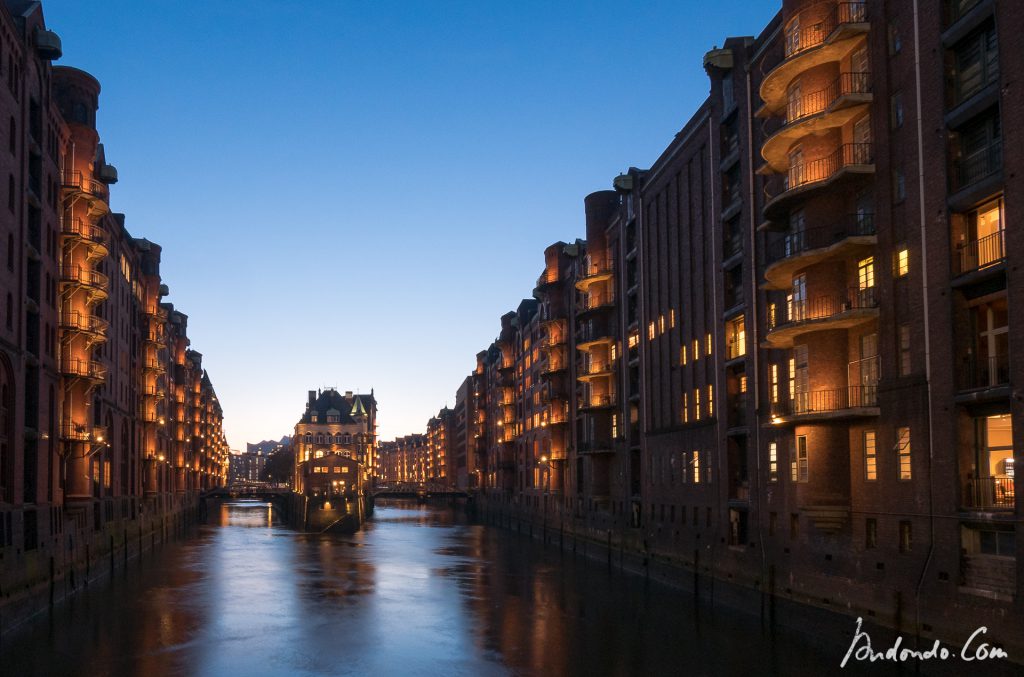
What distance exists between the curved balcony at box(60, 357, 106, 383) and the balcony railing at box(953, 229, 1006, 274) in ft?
157

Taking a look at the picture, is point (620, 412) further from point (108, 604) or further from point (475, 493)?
point (475, 493)

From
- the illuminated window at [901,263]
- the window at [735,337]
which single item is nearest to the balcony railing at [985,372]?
the illuminated window at [901,263]

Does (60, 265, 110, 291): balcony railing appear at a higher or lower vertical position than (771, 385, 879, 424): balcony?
higher

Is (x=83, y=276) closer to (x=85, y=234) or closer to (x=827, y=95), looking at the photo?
(x=85, y=234)

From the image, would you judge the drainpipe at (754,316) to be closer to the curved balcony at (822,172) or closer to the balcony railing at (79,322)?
the curved balcony at (822,172)

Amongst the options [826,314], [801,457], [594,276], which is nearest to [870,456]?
[801,457]

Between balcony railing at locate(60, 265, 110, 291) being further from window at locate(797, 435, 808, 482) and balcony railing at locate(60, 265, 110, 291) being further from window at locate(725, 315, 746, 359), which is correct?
window at locate(797, 435, 808, 482)

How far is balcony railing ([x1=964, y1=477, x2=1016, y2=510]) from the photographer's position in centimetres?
2965

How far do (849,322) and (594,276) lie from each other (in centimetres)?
4057

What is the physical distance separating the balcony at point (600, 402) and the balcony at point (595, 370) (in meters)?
1.56

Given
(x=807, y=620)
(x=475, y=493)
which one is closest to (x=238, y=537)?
(x=475, y=493)

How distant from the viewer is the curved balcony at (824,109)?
37812 mm

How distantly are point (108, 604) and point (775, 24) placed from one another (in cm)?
4413

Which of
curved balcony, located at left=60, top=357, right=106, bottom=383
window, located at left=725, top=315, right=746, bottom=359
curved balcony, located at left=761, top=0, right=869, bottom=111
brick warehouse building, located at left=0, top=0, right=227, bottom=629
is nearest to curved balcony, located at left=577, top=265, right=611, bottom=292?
window, located at left=725, top=315, right=746, bottom=359
